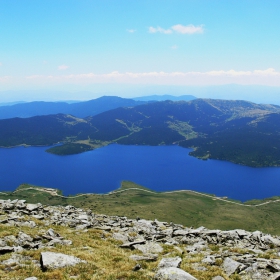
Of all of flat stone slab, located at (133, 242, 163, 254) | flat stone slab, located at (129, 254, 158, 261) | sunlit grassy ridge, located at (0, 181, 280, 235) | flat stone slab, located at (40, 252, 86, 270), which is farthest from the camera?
sunlit grassy ridge, located at (0, 181, 280, 235)

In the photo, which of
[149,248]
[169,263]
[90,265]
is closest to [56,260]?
[90,265]

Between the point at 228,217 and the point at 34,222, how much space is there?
134478 mm

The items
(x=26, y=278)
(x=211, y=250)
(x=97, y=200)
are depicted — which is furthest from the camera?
(x=97, y=200)

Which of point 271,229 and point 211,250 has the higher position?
point 211,250

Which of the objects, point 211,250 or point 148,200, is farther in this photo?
point 148,200

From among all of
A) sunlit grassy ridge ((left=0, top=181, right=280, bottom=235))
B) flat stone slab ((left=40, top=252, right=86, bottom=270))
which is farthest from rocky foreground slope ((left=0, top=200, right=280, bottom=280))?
sunlit grassy ridge ((left=0, top=181, right=280, bottom=235))

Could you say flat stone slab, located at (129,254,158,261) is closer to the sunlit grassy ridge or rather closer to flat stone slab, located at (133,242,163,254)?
flat stone slab, located at (133,242,163,254)

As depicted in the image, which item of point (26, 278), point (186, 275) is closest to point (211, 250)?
point (186, 275)

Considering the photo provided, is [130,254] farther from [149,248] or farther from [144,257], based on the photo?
[149,248]

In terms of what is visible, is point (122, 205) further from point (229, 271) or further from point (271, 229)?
point (229, 271)

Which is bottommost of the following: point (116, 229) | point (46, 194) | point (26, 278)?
point (46, 194)

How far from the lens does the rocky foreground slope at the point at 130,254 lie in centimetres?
1602

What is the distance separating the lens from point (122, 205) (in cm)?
15425

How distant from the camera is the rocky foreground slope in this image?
16.0m
